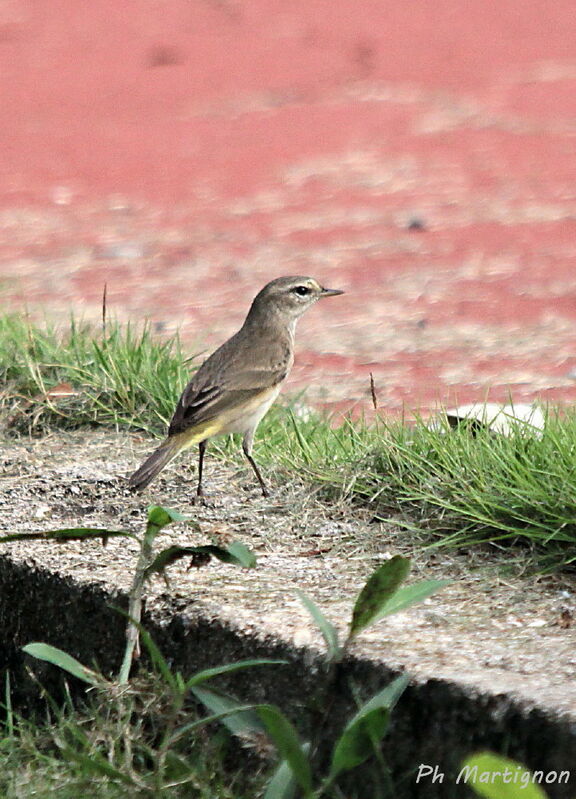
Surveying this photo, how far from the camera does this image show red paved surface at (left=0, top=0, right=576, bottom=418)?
939 centimetres

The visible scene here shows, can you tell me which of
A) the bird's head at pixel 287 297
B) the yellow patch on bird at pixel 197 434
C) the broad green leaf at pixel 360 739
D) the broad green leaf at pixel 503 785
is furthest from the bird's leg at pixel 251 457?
the broad green leaf at pixel 503 785

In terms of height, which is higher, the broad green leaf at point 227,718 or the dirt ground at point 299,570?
the dirt ground at point 299,570

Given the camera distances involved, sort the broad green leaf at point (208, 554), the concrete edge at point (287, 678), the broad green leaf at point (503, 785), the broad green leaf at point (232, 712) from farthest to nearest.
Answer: the broad green leaf at point (208, 554) → the broad green leaf at point (232, 712) → the concrete edge at point (287, 678) → the broad green leaf at point (503, 785)

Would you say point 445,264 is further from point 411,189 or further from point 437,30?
point 437,30

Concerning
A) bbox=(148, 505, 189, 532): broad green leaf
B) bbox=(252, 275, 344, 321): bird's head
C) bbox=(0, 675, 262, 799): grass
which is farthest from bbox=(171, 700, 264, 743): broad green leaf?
bbox=(252, 275, 344, 321): bird's head

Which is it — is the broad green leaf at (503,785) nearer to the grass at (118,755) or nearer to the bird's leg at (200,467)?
the grass at (118,755)

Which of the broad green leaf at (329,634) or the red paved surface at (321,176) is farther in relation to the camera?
the red paved surface at (321,176)

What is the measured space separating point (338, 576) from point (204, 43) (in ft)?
50.2

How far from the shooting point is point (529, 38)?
744 inches

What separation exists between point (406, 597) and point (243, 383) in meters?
2.47

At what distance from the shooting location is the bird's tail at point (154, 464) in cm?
519

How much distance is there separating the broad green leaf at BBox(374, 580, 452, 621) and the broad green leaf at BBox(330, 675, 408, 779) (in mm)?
263

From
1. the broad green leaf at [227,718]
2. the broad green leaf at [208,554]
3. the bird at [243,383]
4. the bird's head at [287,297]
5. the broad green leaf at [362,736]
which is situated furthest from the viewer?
the bird's head at [287,297]

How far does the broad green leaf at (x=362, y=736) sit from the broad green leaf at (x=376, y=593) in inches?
9.3
